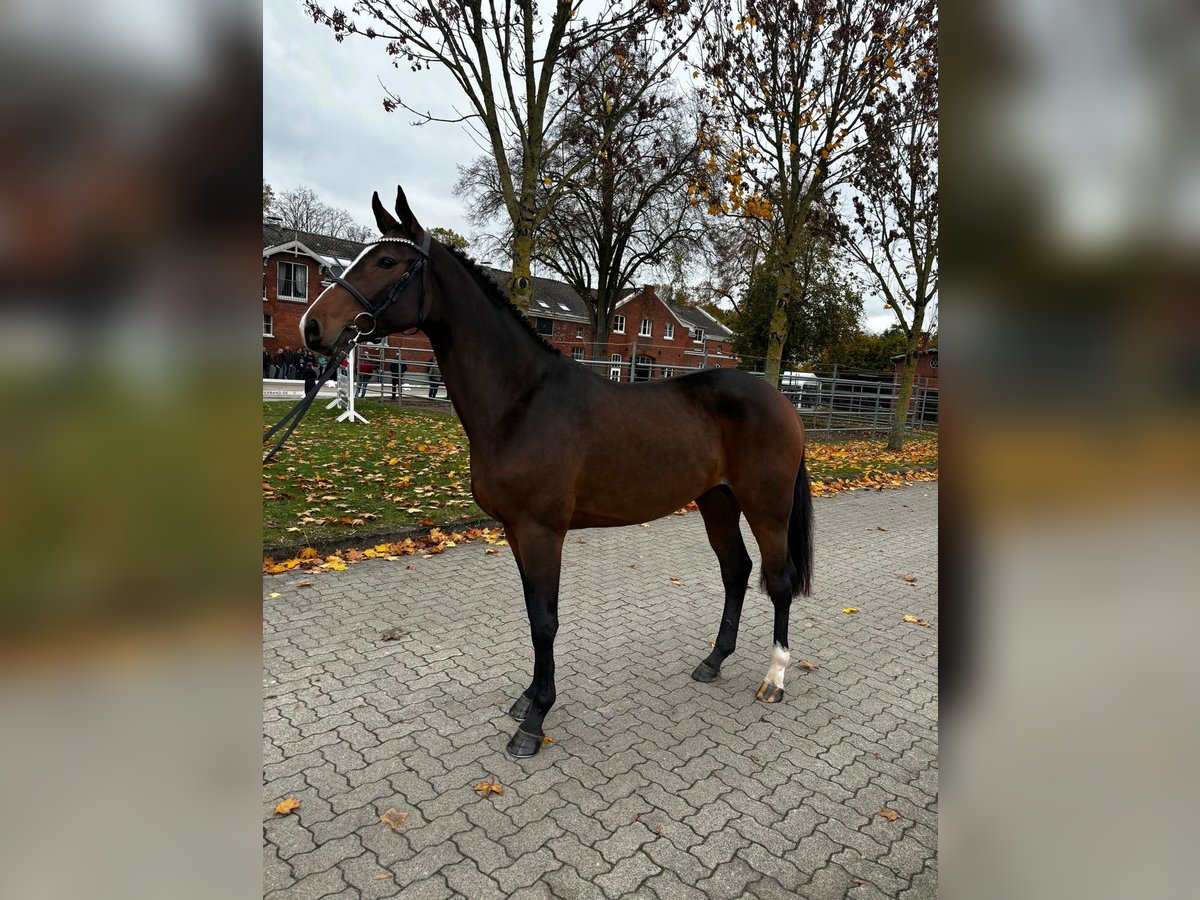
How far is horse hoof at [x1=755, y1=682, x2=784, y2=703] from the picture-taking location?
3467 mm

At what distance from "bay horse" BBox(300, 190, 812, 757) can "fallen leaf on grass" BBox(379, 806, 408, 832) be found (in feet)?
1.87

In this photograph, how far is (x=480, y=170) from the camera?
81.4 feet

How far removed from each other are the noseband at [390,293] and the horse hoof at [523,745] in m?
1.92

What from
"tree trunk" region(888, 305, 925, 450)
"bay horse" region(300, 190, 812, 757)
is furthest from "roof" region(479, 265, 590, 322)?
"bay horse" region(300, 190, 812, 757)

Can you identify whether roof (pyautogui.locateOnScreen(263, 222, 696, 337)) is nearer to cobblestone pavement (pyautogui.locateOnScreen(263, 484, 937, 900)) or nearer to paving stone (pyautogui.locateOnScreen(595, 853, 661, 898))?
cobblestone pavement (pyautogui.locateOnScreen(263, 484, 937, 900))

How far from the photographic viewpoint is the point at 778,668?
354cm

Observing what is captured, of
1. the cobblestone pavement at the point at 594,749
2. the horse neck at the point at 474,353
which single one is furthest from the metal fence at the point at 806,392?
the horse neck at the point at 474,353

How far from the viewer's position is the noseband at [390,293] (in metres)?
2.59

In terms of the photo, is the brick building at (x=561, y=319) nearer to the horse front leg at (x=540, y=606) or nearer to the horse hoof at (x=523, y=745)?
the horse front leg at (x=540, y=606)

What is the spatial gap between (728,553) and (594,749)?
1452 millimetres
